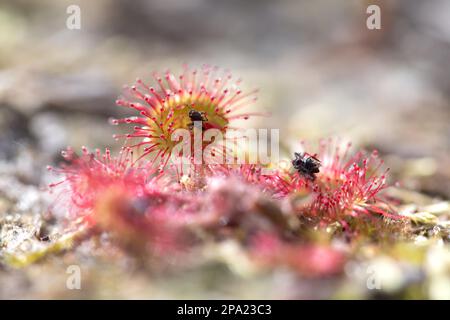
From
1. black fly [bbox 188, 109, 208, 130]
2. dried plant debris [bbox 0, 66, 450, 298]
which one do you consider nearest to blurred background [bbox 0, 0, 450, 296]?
dried plant debris [bbox 0, 66, 450, 298]

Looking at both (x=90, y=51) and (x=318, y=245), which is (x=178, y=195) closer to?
(x=318, y=245)

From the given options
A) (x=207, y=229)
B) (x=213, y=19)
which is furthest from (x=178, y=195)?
(x=213, y=19)

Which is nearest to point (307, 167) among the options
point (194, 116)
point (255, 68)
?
point (194, 116)

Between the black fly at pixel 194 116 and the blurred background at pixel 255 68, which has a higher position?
the blurred background at pixel 255 68

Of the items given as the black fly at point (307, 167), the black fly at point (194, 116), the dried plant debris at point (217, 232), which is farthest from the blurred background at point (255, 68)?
the black fly at point (307, 167)

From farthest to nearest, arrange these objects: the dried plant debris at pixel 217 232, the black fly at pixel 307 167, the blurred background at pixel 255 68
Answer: the blurred background at pixel 255 68, the black fly at pixel 307 167, the dried plant debris at pixel 217 232

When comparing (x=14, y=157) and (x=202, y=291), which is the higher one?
(x=14, y=157)

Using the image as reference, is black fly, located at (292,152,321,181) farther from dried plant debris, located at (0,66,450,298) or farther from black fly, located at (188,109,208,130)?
black fly, located at (188,109,208,130)

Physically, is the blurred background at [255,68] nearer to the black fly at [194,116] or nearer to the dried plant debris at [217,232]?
the dried plant debris at [217,232]
